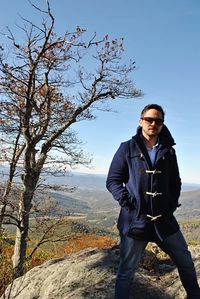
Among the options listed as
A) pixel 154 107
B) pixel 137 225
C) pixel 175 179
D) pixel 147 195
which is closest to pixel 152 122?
pixel 154 107

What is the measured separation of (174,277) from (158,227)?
3.21 meters

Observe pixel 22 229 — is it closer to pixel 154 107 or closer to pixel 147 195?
pixel 147 195

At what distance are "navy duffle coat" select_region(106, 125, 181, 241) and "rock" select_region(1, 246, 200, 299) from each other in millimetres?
2146

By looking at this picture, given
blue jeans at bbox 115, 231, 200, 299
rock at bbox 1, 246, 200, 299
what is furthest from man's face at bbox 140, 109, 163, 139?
rock at bbox 1, 246, 200, 299

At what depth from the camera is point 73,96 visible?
56.5ft

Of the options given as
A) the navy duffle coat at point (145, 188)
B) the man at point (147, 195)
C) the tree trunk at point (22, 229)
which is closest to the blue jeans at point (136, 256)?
the man at point (147, 195)

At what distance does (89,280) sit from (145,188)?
10.1ft

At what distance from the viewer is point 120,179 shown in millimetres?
4547

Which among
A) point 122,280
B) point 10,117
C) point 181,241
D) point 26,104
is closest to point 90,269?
point 122,280

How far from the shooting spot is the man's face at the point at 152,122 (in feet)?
15.0

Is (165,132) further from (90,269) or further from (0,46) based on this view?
(0,46)

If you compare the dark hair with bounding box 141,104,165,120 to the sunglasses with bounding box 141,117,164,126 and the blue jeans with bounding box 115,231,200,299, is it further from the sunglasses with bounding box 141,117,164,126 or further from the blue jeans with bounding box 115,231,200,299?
the blue jeans with bounding box 115,231,200,299

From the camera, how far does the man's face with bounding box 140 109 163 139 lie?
4586 millimetres

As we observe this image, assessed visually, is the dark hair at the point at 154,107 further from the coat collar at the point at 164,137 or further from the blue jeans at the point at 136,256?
the blue jeans at the point at 136,256
